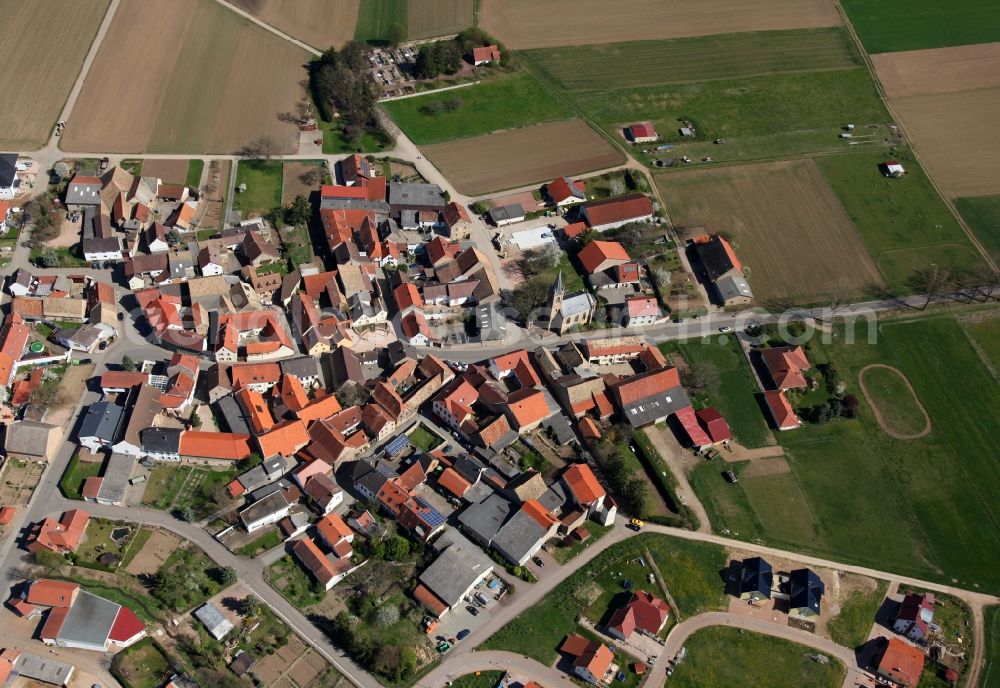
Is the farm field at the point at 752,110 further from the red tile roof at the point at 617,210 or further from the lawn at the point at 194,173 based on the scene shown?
the lawn at the point at 194,173

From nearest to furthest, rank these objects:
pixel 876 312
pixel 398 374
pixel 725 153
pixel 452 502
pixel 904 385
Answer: pixel 452 502 → pixel 398 374 → pixel 904 385 → pixel 876 312 → pixel 725 153

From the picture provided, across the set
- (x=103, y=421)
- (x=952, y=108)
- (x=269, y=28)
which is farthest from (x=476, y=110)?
(x=952, y=108)

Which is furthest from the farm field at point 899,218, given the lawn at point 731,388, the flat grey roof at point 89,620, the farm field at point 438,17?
the flat grey roof at point 89,620

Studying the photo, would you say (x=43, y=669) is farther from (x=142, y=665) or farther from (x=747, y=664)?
(x=747, y=664)

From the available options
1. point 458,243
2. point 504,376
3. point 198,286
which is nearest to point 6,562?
point 198,286

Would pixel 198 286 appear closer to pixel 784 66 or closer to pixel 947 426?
pixel 947 426

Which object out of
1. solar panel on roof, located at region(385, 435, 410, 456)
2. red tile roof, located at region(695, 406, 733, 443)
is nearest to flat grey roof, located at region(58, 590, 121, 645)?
solar panel on roof, located at region(385, 435, 410, 456)

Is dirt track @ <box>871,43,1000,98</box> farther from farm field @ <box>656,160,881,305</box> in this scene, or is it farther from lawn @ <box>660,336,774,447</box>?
lawn @ <box>660,336,774,447</box>
